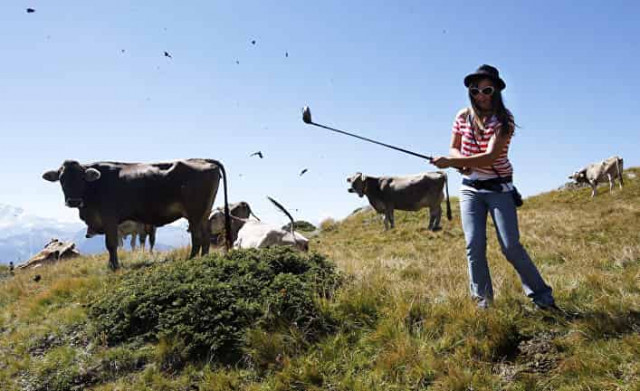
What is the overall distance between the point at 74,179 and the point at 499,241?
29.8 feet

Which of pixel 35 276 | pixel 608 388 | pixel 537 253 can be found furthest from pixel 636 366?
pixel 35 276

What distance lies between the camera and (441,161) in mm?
4957

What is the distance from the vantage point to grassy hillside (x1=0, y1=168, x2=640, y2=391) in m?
4.02

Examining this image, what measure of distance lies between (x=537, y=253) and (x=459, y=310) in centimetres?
383

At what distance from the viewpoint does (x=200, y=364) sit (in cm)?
496

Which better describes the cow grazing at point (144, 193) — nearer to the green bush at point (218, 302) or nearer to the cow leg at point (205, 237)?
the cow leg at point (205, 237)

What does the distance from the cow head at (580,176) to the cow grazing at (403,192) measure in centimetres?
1113

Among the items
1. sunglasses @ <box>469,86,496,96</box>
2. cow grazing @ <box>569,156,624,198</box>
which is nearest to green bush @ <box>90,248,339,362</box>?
sunglasses @ <box>469,86,496,96</box>

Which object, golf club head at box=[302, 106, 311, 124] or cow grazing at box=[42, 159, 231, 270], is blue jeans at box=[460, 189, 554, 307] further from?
cow grazing at box=[42, 159, 231, 270]

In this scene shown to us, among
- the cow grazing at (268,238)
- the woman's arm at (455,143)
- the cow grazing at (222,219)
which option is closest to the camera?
the woman's arm at (455,143)

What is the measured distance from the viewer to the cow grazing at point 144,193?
10188 mm

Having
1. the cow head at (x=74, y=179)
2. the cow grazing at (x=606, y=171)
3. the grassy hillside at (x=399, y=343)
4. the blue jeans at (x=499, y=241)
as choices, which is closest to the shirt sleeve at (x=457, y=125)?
the blue jeans at (x=499, y=241)

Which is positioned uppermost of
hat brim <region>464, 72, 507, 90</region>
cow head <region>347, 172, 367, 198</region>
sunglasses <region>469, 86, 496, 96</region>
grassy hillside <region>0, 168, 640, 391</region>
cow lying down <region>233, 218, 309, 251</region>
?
hat brim <region>464, 72, 507, 90</region>

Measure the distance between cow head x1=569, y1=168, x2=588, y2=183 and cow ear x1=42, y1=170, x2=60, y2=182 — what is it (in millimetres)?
24855
